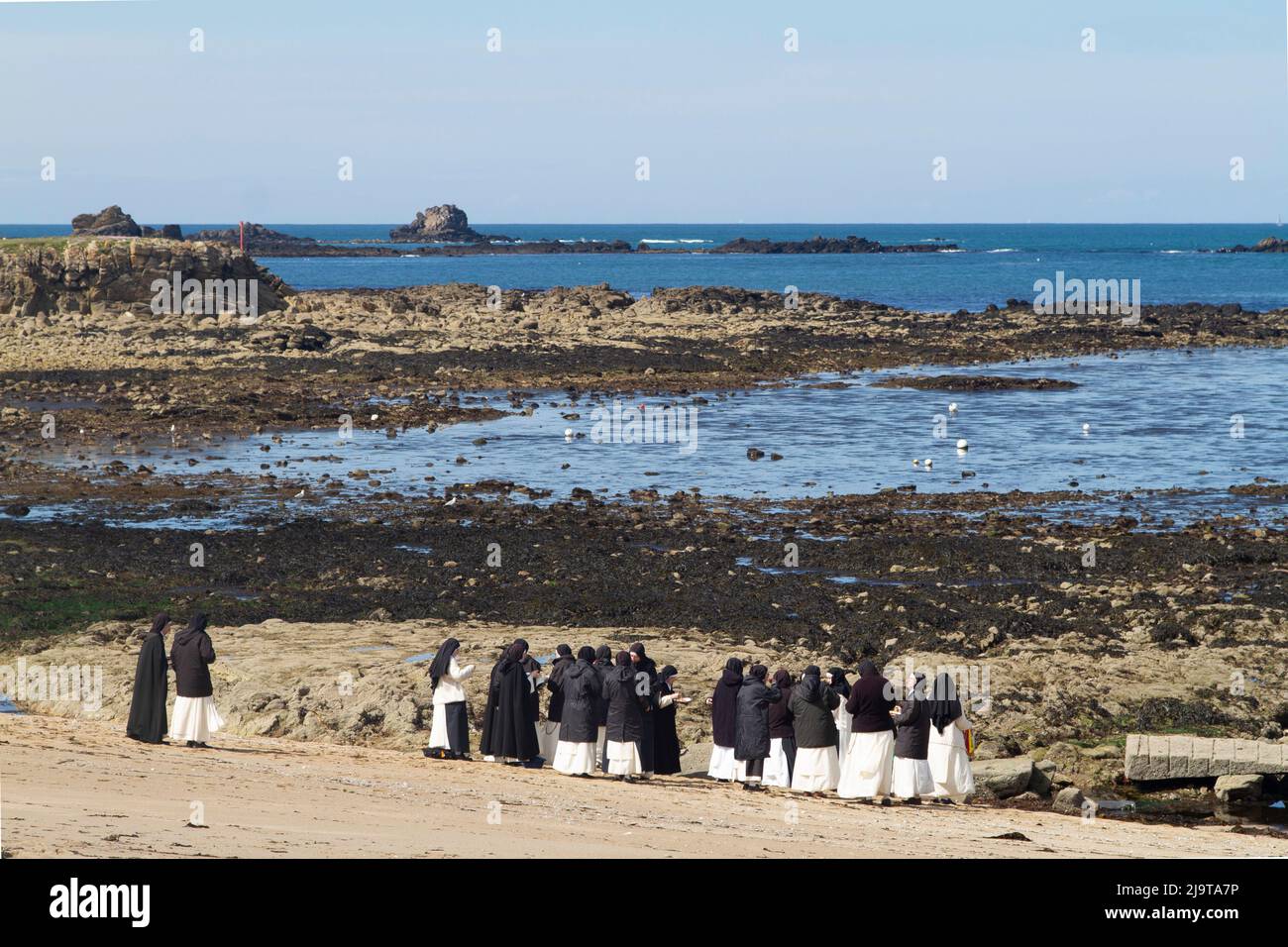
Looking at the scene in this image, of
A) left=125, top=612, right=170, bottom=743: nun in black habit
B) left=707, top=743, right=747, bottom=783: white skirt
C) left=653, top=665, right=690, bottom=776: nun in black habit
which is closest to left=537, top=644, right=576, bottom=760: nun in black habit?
left=653, top=665, right=690, bottom=776: nun in black habit

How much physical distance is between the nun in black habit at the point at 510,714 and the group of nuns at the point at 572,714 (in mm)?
11

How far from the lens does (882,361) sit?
62500 mm

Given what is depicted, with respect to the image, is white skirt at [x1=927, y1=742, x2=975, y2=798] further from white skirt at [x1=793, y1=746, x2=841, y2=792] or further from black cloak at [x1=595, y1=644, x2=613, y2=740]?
black cloak at [x1=595, y1=644, x2=613, y2=740]

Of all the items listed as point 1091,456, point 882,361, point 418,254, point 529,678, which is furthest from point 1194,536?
point 418,254

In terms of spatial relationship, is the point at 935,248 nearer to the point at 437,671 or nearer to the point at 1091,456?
the point at 1091,456

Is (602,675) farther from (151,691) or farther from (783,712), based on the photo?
(151,691)

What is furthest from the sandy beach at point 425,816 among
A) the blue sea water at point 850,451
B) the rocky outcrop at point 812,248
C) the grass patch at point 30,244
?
the rocky outcrop at point 812,248

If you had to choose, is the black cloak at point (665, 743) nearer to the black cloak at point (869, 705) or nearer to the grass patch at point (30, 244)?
the black cloak at point (869, 705)

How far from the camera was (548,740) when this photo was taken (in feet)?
58.1

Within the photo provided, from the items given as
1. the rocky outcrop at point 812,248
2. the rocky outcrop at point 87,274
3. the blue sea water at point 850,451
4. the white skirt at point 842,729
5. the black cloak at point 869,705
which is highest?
the rocky outcrop at point 812,248

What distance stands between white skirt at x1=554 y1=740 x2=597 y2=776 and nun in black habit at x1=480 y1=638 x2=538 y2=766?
44cm

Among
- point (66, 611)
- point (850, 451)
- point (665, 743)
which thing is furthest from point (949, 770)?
point (850, 451)

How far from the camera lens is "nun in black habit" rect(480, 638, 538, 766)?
17188mm

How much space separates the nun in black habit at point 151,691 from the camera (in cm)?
1741
